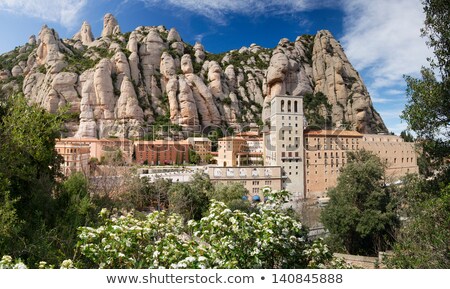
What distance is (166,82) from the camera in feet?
171

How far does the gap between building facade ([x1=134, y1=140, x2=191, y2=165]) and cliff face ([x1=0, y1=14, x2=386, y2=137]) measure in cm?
546

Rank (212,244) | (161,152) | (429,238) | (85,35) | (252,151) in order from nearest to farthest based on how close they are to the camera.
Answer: (212,244) < (429,238) < (161,152) < (252,151) < (85,35)

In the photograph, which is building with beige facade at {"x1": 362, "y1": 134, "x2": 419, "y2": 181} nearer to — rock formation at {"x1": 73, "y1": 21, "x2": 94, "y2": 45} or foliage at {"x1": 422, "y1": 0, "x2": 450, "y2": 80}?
foliage at {"x1": 422, "y1": 0, "x2": 450, "y2": 80}

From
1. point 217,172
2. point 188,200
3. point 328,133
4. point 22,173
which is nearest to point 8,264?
point 22,173

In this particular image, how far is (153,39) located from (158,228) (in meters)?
57.5

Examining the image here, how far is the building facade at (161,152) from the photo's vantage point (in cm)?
3816

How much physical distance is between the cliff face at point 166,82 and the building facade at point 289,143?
67.4ft

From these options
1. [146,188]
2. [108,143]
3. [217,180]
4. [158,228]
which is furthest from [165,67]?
[158,228]

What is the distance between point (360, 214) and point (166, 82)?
45688 millimetres

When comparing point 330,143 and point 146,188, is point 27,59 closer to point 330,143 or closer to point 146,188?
point 146,188

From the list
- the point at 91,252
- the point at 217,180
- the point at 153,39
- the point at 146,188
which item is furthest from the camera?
the point at 153,39

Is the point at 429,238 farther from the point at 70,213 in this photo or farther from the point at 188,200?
the point at 188,200

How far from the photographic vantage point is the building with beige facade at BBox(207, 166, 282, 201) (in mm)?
25531

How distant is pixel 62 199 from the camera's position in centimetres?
817
